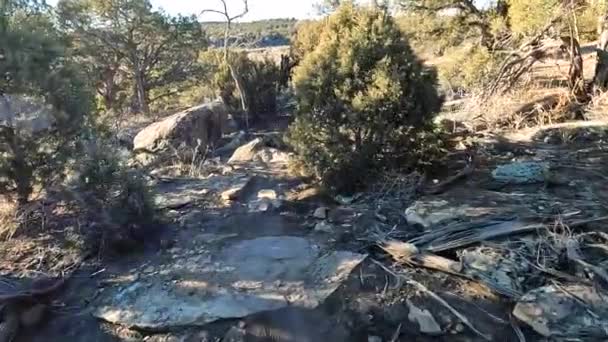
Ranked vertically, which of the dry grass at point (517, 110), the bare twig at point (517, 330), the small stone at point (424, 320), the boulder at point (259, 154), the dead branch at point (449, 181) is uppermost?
the dry grass at point (517, 110)

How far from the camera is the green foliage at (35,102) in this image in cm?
354

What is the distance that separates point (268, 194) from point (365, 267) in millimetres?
1542

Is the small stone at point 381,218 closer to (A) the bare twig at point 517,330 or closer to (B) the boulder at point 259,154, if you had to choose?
(A) the bare twig at point 517,330

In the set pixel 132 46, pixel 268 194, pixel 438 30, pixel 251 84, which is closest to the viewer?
pixel 268 194

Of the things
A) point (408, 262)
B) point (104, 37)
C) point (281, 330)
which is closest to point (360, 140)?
point (408, 262)

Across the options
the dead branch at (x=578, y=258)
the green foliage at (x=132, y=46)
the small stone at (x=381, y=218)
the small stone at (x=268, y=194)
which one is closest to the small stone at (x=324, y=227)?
the small stone at (x=381, y=218)

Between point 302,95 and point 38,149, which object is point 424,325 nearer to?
point 302,95

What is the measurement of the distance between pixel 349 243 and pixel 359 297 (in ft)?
2.06

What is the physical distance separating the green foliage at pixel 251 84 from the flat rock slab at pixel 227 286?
6005 mm

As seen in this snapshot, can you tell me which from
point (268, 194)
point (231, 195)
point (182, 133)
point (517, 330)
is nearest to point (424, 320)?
point (517, 330)

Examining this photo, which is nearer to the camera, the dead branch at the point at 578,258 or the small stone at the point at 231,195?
the dead branch at the point at 578,258

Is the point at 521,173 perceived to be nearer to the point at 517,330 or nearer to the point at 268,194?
the point at 517,330

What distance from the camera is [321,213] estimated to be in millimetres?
3939

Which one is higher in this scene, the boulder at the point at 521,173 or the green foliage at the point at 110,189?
the green foliage at the point at 110,189
